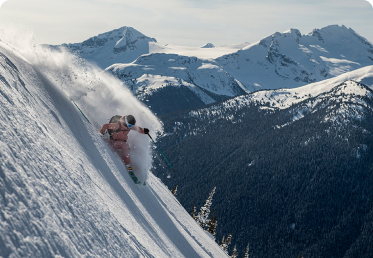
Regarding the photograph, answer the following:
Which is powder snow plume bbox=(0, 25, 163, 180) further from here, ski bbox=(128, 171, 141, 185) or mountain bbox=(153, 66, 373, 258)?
mountain bbox=(153, 66, 373, 258)

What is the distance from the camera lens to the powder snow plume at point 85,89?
11.2 m

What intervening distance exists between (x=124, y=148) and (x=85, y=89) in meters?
3.63

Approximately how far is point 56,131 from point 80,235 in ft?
11.2

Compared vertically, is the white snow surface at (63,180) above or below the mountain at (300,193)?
above

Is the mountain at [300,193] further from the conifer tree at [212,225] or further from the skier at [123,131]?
the skier at [123,131]

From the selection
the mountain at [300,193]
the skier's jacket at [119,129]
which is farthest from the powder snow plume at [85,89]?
the mountain at [300,193]

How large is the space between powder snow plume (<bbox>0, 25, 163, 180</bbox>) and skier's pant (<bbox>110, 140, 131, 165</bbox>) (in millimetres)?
377

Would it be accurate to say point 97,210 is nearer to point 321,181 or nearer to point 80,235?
point 80,235

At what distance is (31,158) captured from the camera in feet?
16.8

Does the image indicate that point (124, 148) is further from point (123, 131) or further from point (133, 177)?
point (133, 177)

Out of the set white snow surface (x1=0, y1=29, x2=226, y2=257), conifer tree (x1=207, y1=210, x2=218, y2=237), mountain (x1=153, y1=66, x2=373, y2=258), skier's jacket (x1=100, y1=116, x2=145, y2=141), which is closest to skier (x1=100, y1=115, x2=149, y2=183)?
skier's jacket (x1=100, y1=116, x2=145, y2=141)

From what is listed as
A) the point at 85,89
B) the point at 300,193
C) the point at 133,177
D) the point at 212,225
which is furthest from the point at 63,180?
the point at 300,193

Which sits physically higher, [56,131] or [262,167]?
[56,131]

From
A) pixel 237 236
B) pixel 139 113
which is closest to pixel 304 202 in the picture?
pixel 237 236
